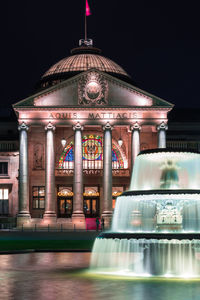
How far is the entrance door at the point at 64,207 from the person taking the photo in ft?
289

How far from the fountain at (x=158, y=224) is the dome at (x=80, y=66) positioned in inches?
3055

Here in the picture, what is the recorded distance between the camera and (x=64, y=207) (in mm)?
88750

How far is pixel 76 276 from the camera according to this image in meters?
Answer: 22.1

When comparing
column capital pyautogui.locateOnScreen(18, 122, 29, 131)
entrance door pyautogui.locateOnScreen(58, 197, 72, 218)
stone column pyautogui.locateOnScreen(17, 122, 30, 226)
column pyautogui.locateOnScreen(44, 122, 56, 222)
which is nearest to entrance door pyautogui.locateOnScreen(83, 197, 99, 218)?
entrance door pyautogui.locateOnScreen(58, 197, 72, 218)

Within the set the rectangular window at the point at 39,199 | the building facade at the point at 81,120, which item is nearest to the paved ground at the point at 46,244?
the building facade at the point at 81,120

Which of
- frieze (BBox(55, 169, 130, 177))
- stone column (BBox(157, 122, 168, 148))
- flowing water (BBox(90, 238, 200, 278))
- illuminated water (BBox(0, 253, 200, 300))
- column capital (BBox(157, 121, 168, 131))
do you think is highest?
column capital (BBox(157, 121, 168, 131))

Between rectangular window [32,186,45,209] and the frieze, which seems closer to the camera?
rectangular window [32,186,45,209]

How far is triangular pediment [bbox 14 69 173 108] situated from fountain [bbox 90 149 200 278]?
Result: 55050 mm

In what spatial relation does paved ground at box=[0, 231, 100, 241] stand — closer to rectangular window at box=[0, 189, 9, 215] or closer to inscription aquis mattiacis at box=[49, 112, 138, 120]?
inscription aquis mattiacis at box=[49, 112, 138, 120]

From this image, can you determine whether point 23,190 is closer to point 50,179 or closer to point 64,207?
point 50,179

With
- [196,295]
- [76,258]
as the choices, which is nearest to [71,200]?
[76,258]

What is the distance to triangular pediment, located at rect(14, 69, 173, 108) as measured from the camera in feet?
264

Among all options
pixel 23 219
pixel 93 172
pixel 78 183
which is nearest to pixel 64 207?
pixel 93 172

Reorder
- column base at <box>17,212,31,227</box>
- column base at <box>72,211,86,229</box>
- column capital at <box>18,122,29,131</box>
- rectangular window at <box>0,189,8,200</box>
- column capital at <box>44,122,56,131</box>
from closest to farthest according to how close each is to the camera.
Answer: column base at <box>17,212,31,227</box>, column base at <box>72,211,86,229</box>, column capital at <box>44,122,56,131</box>, column capital at <box>18,122,29,131</box>, rectangular window at <box>0,189,8,200</box>
